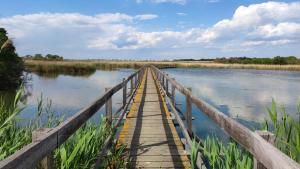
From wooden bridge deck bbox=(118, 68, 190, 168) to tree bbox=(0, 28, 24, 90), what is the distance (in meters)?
20.6

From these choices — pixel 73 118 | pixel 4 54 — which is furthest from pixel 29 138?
pixel 4 54

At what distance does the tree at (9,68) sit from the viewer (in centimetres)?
2717

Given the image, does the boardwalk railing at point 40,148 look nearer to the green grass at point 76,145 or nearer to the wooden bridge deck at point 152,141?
the green grass at point 76,145

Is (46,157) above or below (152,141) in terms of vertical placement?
above

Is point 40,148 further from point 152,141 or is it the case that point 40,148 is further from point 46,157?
point 152,141

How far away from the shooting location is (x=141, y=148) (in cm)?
589

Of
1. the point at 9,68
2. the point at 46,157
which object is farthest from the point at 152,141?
the point at 9,68

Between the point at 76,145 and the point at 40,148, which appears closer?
the point at 40,148

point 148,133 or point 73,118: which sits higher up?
point 73,118

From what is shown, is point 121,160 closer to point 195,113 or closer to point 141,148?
point 141,148

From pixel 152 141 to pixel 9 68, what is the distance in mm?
25759

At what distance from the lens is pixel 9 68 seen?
29.0 m

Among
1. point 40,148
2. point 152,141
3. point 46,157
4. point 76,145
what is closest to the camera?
point 40,148

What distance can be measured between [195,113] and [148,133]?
7314 mm
